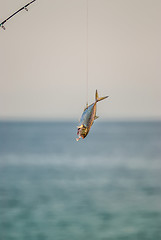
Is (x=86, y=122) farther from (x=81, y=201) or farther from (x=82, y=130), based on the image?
(x=81, y=201)

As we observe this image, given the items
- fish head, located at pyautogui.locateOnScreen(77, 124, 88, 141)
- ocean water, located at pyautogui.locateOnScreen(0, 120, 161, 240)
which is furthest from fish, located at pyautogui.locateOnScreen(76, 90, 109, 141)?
ocean water, located at pyautogui.locateOnScreen(0, 120, 161, 240)

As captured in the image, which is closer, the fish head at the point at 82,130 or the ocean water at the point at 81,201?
the fish head at the point at 82,130

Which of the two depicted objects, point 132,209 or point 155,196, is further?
point 155,196

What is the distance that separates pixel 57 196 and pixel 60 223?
2.35ft

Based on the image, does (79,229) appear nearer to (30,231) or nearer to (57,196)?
(30,231)

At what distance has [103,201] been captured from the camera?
12.6ft

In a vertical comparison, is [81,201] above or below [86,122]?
above

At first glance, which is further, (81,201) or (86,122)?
(81,201)

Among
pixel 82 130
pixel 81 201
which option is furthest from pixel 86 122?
pixel 81 201

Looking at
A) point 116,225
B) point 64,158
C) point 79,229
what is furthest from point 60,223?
point 64,158

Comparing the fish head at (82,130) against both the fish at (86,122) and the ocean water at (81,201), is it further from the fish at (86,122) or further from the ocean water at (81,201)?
the ocean water at (81,201)

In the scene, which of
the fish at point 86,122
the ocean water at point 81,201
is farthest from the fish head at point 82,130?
the ocean water at point 81,201

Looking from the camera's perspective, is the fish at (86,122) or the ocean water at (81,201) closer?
the fish at (86,122)

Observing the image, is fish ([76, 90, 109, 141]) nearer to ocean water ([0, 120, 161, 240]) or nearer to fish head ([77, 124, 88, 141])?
fish head ([77, 124, 88, 141])
